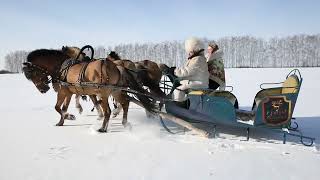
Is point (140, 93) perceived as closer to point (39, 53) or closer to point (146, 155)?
point (146, 155)

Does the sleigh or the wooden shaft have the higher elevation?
the sleigh

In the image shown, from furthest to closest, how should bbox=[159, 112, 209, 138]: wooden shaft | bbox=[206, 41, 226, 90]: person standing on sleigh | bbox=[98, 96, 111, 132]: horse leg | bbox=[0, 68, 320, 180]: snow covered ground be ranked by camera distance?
bbox=[206, 41, 226, 90]: person standing on sleigh < bbox=[98, 96, 111, 132]: horse leg < bbox=[159, 112, 209, 138]: wooden shaft < bbox=[0, 68, 320, 180]: snow covered ground

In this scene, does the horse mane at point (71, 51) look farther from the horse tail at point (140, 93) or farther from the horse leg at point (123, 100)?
the horse leg at point (123, 100)

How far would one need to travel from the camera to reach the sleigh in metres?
5.50

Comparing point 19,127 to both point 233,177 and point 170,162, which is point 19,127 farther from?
point 233,177

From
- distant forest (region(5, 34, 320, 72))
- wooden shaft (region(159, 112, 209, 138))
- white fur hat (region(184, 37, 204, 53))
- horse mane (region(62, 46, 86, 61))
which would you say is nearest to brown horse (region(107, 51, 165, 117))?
horse mane (region(62, 46, 86, 61))

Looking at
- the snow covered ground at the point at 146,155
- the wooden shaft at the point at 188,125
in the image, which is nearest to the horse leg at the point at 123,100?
the snow covered ground at the point at 146,155

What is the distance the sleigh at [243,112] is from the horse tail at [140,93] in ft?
1.57

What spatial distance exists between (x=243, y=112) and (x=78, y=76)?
10.4 ft

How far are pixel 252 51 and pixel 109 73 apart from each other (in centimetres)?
7219

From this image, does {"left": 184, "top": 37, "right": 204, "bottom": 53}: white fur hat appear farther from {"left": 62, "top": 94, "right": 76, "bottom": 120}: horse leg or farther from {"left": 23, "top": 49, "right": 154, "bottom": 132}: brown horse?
{"left": 62, "top": 94, "right": 76, "bottom": 120}: horse leg

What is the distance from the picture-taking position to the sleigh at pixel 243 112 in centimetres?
550

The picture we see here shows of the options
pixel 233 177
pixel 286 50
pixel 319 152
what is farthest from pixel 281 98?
pixel 286 50

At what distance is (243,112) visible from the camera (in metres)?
6.60
